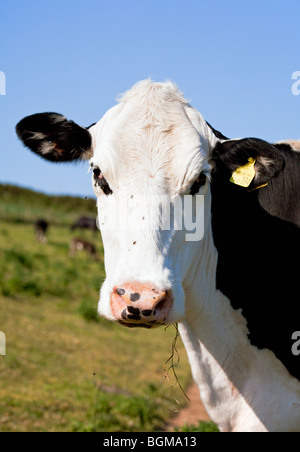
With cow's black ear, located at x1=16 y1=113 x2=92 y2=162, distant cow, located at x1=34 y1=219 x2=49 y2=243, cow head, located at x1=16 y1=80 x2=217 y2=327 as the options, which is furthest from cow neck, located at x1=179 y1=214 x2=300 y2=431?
distant cow, located at x1=34 y1=219 x2=49 y2=243

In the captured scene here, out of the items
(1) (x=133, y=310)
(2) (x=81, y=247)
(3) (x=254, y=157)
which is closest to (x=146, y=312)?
(1) (x=133, y=310)

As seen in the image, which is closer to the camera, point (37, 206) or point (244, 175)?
point (244, 175)

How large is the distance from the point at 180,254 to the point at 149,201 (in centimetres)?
37

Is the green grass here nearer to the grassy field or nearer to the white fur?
the grassy field

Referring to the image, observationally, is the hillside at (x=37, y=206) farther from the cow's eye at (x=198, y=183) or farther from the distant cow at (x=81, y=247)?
the cow's eye at (x=198, y=183)

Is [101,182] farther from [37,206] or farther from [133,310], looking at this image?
[37,206]

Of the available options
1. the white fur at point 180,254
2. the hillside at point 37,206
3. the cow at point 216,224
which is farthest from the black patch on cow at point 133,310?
the hillside at point 37,206

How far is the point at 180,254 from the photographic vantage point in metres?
2.97

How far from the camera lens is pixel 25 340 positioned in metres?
9.29

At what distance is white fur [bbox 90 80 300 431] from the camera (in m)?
2.74

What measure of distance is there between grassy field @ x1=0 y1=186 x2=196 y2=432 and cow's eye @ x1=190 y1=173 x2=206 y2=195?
1.12m
